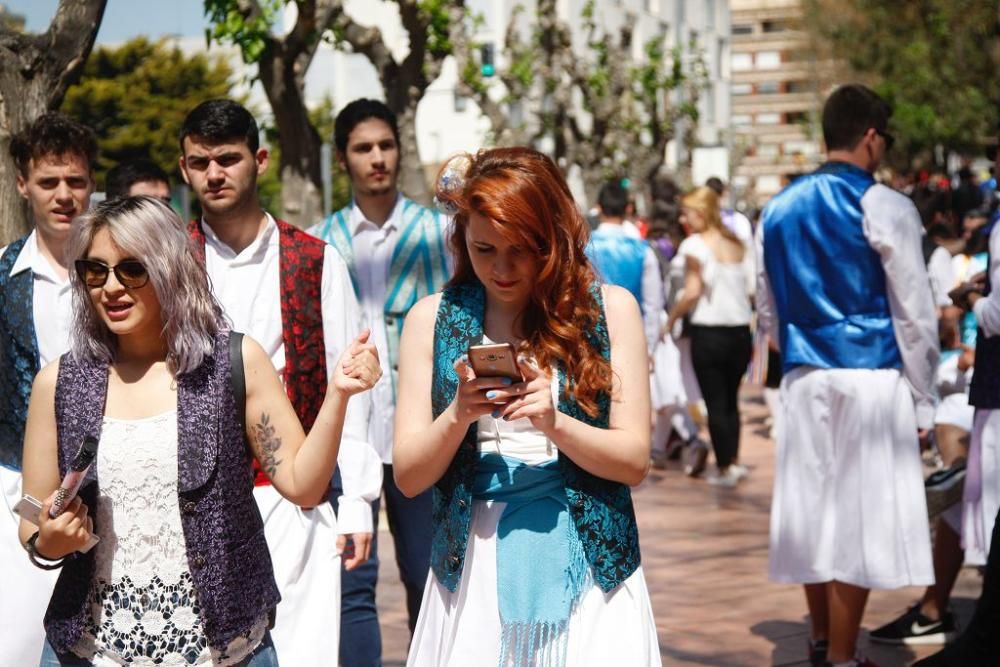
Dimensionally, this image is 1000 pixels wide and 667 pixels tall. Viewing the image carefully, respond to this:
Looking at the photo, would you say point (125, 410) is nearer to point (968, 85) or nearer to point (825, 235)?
point (825, 235)

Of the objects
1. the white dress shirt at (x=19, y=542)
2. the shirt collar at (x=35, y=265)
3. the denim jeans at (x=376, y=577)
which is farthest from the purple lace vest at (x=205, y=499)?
the denim jeans at (x=376, y=577)

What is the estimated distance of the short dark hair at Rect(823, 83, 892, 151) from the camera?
6.16 m

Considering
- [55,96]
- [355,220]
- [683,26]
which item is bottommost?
[355,220]

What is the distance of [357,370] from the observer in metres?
3.22

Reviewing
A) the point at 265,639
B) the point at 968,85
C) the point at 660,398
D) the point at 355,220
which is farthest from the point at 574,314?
the point at 968,85

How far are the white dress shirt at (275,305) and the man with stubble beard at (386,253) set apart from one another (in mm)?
834

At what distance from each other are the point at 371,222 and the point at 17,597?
6.81 ft

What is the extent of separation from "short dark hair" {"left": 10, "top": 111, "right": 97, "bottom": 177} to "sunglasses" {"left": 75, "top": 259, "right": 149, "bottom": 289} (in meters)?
1.73

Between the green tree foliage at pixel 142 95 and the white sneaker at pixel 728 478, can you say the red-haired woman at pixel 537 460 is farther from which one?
the green tree foliage at pixel 142 95

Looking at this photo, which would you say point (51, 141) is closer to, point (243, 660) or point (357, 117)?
point (357, 117)

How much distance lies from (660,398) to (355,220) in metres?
6.65

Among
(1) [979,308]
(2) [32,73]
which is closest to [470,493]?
(2) [32,73]

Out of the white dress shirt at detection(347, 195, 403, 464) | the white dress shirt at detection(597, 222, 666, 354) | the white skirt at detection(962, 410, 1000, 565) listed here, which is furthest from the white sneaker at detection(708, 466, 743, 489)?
the white dress shirt at detection(347, 195, 403, 464)

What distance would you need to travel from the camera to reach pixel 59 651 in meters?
3.25
